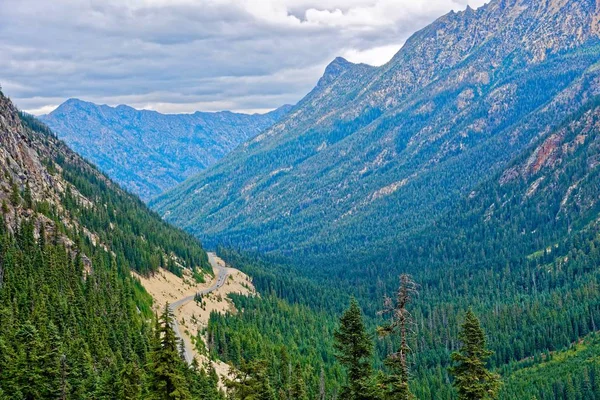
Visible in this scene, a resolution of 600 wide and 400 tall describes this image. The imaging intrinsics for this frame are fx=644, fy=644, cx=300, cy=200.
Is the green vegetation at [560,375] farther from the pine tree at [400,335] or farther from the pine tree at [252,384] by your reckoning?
the pine tree at [400,335]

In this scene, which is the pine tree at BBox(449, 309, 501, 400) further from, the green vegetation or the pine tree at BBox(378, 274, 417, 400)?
the green vegetation

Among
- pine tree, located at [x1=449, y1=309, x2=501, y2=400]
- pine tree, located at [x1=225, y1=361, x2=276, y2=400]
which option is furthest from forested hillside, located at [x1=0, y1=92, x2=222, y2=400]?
pine tree, located at [x1=449, y1=309, x2=501, y2=400]

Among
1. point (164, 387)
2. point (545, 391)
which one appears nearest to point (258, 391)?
point (164, 387)

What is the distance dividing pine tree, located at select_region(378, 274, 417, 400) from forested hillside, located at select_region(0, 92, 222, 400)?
14.5m

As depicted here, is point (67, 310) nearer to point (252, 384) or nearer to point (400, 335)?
point (252, 384)

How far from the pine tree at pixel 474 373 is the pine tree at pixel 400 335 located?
369 cm

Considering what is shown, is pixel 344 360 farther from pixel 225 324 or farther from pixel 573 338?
pixel 573 338

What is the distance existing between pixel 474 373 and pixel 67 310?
85461mm

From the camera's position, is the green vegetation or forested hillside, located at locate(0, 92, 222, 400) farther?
the green vegetation

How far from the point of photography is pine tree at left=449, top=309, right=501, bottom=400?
43.2 metres

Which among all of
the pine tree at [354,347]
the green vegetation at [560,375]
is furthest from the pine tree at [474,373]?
the green vegetation at [560,375]

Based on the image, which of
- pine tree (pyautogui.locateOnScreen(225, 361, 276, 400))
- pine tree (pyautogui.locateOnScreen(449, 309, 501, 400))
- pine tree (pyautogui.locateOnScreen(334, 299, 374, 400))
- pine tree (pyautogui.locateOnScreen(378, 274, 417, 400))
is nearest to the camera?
pine tree (pyautogui.locateOnScreen(378, 274, 417, 400))

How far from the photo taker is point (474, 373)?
4347 cm

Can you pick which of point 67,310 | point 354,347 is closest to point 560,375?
point 67,310
